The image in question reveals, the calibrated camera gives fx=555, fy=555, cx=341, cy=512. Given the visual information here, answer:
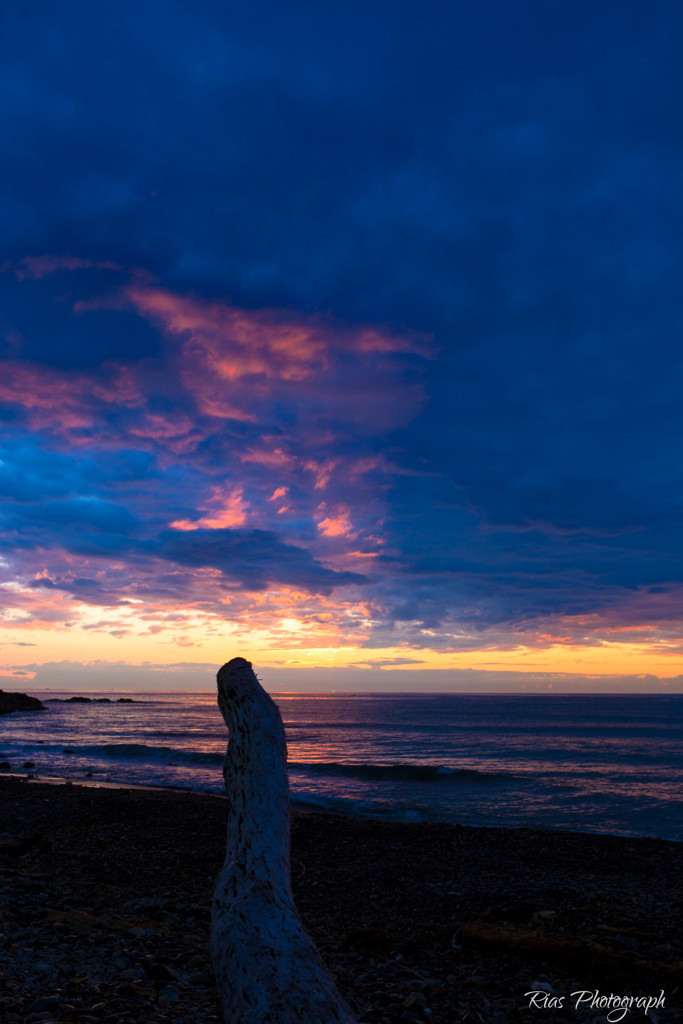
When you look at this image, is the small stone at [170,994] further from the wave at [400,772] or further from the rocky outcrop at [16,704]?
the rocky outcrop at [16,704]

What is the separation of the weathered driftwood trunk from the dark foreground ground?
1.20m

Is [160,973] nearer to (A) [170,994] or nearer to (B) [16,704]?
(A) [170,994]

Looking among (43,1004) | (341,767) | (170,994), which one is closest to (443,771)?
(341,767)

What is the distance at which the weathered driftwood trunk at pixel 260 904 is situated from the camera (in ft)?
8.14

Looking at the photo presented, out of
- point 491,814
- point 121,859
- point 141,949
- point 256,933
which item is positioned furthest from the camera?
point 491,814

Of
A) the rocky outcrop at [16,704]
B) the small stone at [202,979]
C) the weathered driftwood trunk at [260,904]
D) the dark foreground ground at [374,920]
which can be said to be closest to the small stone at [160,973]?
the dark foreground ground at [374,920]

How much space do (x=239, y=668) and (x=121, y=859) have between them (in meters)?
6.50

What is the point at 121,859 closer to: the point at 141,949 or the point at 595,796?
the point at 141,949

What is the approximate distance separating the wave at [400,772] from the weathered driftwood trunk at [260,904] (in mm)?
21657

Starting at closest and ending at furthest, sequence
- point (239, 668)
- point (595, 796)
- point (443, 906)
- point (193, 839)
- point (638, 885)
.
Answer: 1. point (239, 668)
2. point (443, 906)
3. point (638, 885)
4. point (193, 839)
5. point (595, 796)

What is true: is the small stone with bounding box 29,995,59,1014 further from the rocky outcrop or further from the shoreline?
the rocky outcrop

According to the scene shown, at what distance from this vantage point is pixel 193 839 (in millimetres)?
11141

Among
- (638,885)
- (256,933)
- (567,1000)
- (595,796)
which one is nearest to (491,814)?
(595,796)

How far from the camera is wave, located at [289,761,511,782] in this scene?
2397cm
